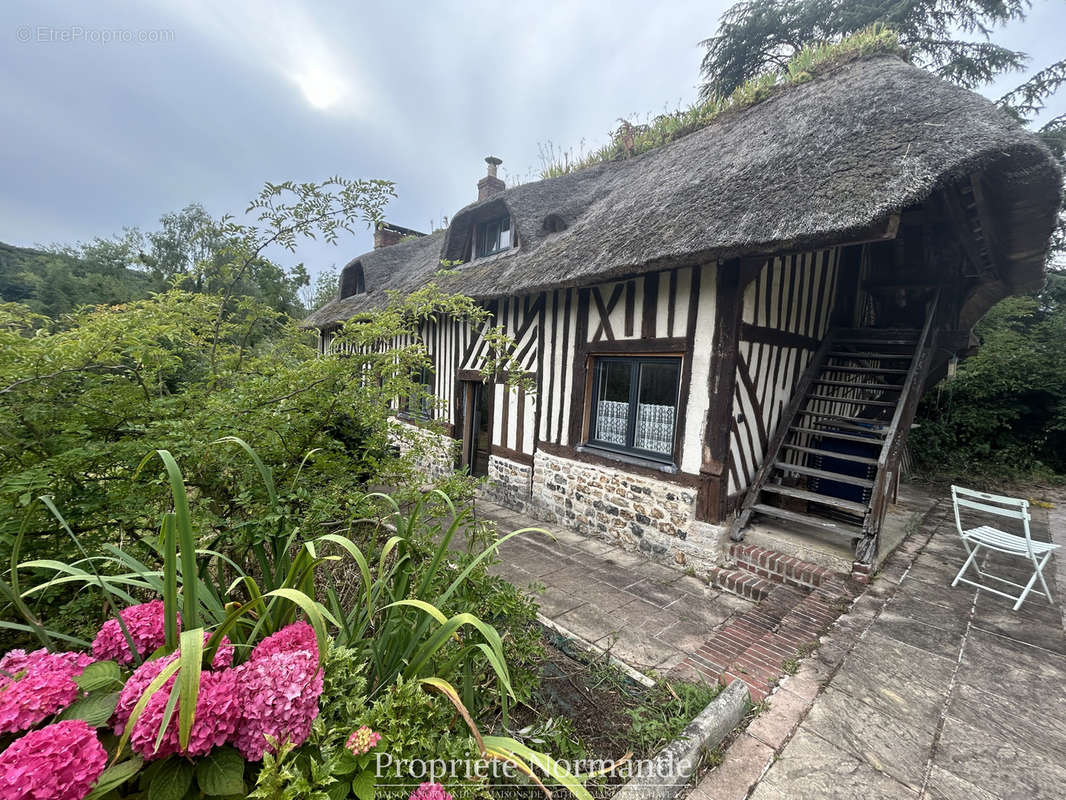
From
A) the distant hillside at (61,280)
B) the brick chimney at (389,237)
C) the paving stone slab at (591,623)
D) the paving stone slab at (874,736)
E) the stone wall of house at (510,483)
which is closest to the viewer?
the paving stone slab at (874,736)

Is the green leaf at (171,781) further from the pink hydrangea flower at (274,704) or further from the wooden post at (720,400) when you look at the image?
the wooden post at (720,400)

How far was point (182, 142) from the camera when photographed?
402 centimetres

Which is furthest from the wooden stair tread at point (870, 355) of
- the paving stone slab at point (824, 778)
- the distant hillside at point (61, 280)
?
the distant hillside at point (61, 280)

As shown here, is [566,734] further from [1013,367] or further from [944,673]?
[1013,367]

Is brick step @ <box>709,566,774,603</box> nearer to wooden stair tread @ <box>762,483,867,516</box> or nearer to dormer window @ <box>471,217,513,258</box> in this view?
wooden stair tread @ <box>762,483,867,516</box>

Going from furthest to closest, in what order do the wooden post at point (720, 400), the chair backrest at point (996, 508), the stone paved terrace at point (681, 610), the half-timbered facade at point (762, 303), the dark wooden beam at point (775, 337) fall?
1. the dark wooden beam at point (775, 337)
2. the wooden post at point (720, 400)
3. the half-timbered facade at point (762, 303)
4. the chair backrest at point (996, 508)
5. the stone paved terrace at point (681, 610)

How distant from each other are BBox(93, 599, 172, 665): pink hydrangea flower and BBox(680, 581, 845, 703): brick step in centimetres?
251

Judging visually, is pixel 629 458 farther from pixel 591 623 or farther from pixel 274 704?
pixel 274 704

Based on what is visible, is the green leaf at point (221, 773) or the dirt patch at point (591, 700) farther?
the dirt patch at point (591, 700)

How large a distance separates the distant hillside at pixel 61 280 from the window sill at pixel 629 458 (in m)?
15.3

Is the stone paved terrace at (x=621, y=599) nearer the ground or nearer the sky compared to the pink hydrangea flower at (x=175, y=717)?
nearer the ground

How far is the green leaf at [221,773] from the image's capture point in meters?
0.93

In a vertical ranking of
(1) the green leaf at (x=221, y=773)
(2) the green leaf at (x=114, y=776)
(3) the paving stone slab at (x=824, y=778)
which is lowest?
(3) the paving stone slab at (x=824, y=778)

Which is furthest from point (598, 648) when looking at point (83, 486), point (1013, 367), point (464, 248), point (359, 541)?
point (1013, 367)
